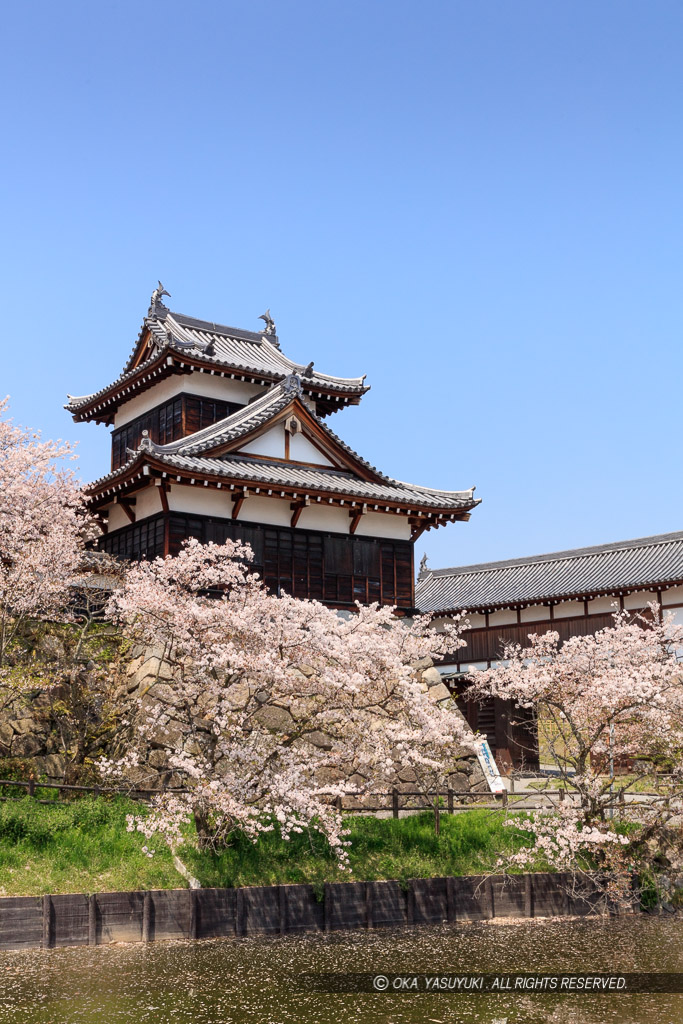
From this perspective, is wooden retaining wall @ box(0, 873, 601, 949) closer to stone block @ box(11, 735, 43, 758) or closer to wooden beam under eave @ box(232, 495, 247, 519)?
stone block @ box(11, 735, 43, 758)

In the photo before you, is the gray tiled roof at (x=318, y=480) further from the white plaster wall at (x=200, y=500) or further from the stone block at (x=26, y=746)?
the stone block at (x=26, y=746)

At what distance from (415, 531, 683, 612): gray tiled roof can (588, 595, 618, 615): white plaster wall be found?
0.48m

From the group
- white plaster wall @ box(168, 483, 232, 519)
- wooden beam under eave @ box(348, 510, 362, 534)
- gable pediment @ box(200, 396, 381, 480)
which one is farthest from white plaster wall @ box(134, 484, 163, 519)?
wooden beam under eave @ box(348, 510, 362, 534)

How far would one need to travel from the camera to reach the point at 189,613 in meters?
19.1

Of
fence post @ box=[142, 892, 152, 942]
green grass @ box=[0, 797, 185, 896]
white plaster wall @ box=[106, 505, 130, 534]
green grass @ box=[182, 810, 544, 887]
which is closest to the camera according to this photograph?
fence post @ box=[142, 892, 152, 942]

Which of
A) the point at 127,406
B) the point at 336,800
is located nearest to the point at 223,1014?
the point at 336,800

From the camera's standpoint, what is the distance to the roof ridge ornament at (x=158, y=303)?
1344 inches

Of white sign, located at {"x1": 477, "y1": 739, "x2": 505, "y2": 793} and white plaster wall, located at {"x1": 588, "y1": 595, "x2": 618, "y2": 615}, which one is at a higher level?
white plaster wall, located at {"x1": 588, "y1": 595, "x2": 618, "y2": 615}

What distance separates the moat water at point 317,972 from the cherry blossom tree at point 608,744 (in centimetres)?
253

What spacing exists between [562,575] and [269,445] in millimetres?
15194

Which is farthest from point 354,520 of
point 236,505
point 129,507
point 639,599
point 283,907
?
point 283,907

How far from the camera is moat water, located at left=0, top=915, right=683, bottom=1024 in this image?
12.7m

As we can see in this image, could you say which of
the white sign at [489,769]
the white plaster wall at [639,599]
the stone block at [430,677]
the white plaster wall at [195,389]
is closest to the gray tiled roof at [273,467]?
the white plaster wall at [195,389]

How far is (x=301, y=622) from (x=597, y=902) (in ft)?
28.8
